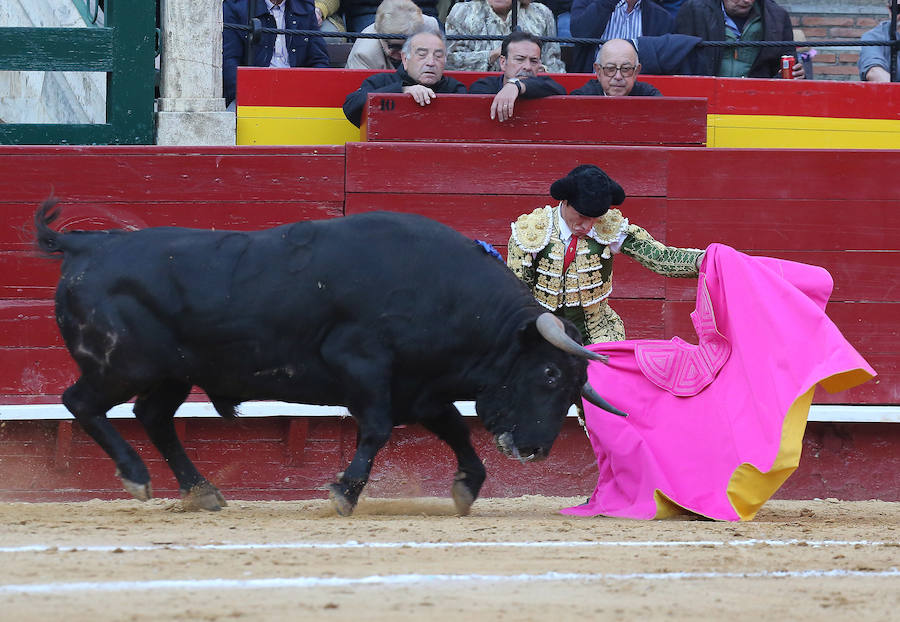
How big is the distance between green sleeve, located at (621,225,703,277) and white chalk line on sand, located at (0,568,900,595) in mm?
1864

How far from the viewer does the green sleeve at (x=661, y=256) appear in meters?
5.02

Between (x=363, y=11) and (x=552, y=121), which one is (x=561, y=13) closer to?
(x=363, y=11)

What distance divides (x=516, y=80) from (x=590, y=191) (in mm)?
1500

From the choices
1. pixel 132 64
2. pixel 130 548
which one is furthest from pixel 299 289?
pixel 132 64

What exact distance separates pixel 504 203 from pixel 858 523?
2288 mm

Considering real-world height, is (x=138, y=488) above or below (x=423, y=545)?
below

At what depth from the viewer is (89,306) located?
4.55 m

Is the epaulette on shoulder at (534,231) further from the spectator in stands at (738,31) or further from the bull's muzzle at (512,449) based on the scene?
the spectator in stands at (738,31)

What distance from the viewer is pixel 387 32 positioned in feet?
22.2

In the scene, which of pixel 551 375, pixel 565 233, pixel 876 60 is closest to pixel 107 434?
pixel 551 375

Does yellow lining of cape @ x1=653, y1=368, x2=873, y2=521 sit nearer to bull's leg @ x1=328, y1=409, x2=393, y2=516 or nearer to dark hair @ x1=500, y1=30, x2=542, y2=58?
bull's leg @ x1=328, y1=409, x2=393, y2=516

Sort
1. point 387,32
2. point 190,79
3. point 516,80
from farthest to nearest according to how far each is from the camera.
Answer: point 387,32 < point 190,79 < point 516,80

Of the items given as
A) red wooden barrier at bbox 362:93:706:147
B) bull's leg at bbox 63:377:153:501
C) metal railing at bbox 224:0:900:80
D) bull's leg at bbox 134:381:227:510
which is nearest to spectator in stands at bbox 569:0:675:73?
metal railing at bbox 224:0:900:80

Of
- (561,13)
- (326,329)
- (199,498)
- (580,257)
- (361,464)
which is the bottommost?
(199,498)
